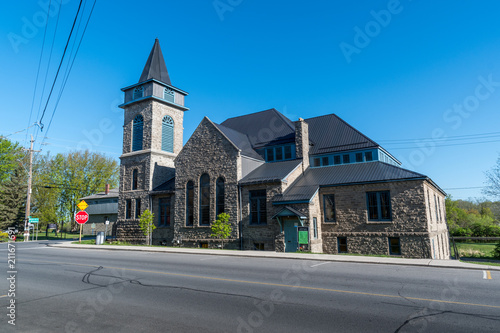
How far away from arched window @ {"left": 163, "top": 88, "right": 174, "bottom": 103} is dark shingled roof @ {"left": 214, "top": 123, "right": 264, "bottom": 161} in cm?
835

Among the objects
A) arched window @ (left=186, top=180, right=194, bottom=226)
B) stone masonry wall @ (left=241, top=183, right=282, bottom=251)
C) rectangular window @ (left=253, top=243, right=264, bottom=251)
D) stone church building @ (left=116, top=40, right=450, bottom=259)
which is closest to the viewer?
stone church building @ (left=116, top=40, right=450, bottom=259)

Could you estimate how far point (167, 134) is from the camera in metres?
33.8

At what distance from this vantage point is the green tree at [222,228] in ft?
79.9

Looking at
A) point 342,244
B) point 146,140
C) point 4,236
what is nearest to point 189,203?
point 146,140

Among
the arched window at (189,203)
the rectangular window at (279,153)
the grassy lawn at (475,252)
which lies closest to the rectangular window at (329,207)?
the rectangular window at (279,153)

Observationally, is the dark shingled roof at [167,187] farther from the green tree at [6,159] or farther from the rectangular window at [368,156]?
the green tree at [6,159]

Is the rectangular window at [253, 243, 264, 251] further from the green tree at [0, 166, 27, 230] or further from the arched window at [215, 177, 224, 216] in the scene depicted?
the green tree at [0, 166, 27, 230]

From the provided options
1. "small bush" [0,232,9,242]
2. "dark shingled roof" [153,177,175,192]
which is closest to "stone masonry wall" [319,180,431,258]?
"dark shingled roof" [153,177,175,192]

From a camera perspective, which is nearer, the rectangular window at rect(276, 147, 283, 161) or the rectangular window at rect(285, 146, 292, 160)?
the rectangular window at rect(285, 146, 292, 160)

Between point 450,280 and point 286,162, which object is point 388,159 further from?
point 450,280

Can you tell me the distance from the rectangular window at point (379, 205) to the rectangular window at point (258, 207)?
759 centimetres

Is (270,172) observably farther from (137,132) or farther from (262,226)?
(137,132)

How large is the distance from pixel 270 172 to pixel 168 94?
1583cm

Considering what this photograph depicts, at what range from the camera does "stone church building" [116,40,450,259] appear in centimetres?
2158
